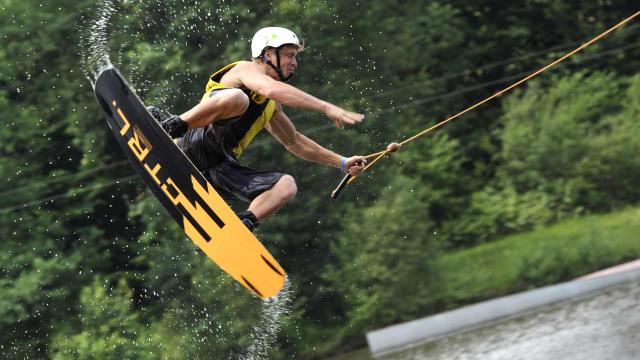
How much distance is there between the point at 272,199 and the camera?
5.28m

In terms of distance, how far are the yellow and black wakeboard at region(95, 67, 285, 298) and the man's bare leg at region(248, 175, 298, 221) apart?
131 mm

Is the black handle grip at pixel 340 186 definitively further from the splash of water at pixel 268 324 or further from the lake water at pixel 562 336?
the splash of water at pixel 268 324

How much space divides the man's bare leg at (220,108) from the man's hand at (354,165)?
661 mm

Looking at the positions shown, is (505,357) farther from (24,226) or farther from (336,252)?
(24,226)

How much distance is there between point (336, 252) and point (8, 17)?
412cm

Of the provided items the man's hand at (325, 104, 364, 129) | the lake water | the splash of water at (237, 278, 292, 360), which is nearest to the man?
the man's hand at (325, 104, 364, 129)

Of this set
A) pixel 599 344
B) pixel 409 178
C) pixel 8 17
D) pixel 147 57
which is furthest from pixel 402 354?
pixel 8 17

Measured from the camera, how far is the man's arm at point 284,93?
4531 mm

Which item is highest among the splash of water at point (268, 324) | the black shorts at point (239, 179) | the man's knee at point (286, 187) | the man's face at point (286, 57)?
the man's face at point (286, 57)

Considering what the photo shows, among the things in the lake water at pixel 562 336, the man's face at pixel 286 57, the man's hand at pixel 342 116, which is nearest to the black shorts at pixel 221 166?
the man's face at pixel 286 57

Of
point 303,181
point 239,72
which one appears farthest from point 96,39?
point 239,72

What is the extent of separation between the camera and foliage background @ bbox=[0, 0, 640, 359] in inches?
375

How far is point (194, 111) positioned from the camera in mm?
5145

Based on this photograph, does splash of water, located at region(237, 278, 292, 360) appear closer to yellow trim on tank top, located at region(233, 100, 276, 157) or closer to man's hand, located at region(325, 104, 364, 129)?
yellow trim on tank top, located at region(233, 100, 276, 157)
